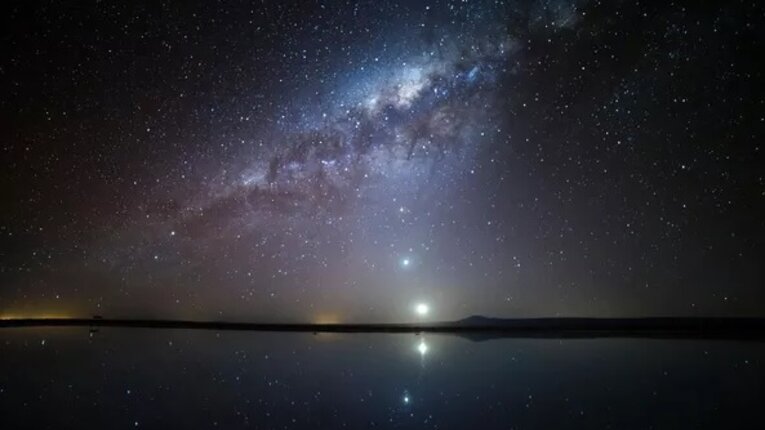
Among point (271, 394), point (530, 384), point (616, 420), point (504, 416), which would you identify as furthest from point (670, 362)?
point (271, 394)

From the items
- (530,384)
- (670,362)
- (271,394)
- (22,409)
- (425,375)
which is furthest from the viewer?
(670,362)

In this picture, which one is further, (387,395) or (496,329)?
(496,329)

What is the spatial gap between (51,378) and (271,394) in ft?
15.4

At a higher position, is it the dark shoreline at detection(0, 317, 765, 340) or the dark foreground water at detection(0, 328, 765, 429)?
the dark foreground water at detection(0, 328, 765, 429)

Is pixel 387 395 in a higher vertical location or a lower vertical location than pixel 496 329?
higher

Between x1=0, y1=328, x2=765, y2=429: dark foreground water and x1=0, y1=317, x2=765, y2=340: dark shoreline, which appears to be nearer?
x1=0, y1=328, x2=765, y2=429: dark foreground water

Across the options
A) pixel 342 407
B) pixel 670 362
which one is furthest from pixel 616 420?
pixel 670 362

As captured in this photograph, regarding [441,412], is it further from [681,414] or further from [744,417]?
[744,417]

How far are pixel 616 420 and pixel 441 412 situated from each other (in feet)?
6.10

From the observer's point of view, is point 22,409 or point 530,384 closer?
point 22,409

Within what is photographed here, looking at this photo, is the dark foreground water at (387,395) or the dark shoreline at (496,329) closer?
the dark foreground water at (387,395)

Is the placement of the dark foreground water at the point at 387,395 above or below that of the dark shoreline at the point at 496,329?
above

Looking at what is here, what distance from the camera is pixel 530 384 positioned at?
6.59 meters

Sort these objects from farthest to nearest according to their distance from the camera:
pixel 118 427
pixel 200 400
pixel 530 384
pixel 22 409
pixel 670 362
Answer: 1. pixel 670 362
2. pixel 530 384
3. pixel 200 400
4. pixel 22 409
5. pixel 118 427
